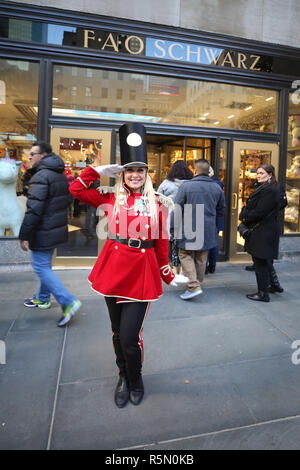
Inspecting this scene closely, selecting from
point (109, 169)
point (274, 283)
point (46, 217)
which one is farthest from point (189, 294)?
point (109, 169)

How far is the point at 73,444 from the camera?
227 cm

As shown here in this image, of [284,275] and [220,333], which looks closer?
[220,333]

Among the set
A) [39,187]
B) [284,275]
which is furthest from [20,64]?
[284,275]

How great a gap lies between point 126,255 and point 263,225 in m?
3.05

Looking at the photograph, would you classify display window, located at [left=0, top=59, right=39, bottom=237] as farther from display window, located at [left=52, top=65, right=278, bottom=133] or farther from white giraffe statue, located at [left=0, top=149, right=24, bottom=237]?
display window, located at [left=52, top=65, right=278, bottom=133]

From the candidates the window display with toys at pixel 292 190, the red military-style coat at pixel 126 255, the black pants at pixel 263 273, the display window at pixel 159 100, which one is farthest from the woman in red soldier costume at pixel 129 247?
Answer: the window display with toys at pixel 292 190

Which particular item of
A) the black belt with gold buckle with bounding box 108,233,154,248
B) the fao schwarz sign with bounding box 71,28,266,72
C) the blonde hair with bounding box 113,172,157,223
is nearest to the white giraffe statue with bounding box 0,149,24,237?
the fao schwarz sign with bounding box 71,28,266,72

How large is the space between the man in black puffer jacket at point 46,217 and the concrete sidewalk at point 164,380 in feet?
1.40

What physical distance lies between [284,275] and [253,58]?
4.50 meters

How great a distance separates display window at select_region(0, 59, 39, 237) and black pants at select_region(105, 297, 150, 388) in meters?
4.41

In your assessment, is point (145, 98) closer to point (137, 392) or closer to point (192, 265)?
point (192, 265)

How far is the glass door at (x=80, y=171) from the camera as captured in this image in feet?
21.4
